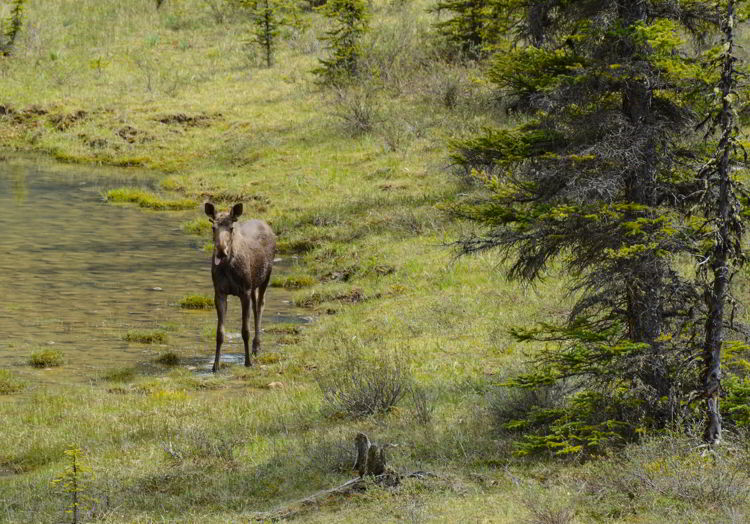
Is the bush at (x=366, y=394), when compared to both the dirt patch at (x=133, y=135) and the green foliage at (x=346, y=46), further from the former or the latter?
the dirt patch at (x=133, y=135)

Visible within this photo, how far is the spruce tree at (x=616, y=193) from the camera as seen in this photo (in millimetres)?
9203

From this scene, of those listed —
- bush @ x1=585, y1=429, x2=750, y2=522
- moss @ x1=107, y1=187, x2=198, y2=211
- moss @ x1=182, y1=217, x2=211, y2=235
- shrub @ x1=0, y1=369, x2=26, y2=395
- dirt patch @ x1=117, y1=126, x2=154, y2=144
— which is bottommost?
shrub @ x1=0, y1=369, x2=26, y2=395

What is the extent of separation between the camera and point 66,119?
4559 centimetres

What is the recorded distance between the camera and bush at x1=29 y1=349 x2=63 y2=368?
15.0 metres

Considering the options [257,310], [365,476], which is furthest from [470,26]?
[365,476]

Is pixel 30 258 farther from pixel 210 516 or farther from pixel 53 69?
pixel 53 69

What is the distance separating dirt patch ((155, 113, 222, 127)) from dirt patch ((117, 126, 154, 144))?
4.11ft

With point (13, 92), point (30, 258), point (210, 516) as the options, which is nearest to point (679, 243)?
point (210, 516)

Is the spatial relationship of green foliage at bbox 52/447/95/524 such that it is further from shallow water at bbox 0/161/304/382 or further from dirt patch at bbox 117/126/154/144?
dirt patch at bbox 117/126/154/144

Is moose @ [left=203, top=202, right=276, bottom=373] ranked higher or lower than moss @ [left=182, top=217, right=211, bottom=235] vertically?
higher

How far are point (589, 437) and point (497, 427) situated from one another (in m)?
1.91

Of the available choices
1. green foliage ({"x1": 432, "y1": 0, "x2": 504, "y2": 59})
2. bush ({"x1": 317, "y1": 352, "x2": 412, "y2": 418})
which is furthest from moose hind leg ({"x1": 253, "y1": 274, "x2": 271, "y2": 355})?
green foliage ({"x1": 432, "y1": 0, "x2": 504, "y2": 59})

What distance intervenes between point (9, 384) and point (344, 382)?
560cm

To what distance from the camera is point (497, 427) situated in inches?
423
